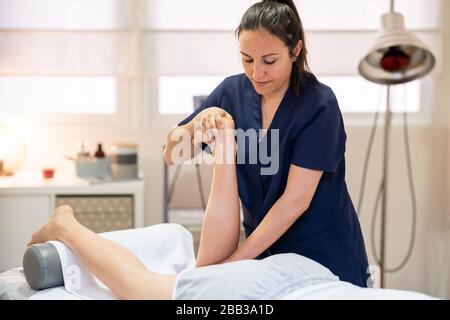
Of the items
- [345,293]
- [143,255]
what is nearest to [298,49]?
[345,293]

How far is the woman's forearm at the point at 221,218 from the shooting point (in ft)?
5.53

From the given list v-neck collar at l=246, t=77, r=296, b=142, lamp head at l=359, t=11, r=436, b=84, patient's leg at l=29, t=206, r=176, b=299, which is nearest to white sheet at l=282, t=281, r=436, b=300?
patient's leg at l=29, t=206, r=176, b=299

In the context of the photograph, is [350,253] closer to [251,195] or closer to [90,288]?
[251,195]

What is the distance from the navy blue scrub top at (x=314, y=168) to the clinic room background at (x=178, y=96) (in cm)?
A: 124

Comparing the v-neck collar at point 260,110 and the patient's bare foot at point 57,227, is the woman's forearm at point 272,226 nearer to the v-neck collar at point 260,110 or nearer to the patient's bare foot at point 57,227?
the v-neck collar at point 260,110

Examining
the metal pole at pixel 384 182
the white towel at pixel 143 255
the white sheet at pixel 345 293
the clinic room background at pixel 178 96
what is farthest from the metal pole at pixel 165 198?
the white sheet at pixel 345 293

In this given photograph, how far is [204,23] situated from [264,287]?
6.07 feet

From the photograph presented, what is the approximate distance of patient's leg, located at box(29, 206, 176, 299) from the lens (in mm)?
1598

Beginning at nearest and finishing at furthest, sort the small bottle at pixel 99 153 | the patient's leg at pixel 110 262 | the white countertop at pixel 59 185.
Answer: the patient's leg at pixel 110 262 < the white countertop at pixel 59 185 < the small bottle at pixel 99 153

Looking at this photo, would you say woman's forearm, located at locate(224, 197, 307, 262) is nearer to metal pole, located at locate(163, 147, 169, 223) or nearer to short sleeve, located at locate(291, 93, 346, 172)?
short sleeve, located at locate(291, 93, 346, 172)

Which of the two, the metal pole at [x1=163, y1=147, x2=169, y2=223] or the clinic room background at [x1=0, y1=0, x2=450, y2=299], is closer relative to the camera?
the metal pole at [x1=163, y1=147, x2=169, y2=223]

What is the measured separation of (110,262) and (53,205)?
1.24m

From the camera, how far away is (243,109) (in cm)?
180
